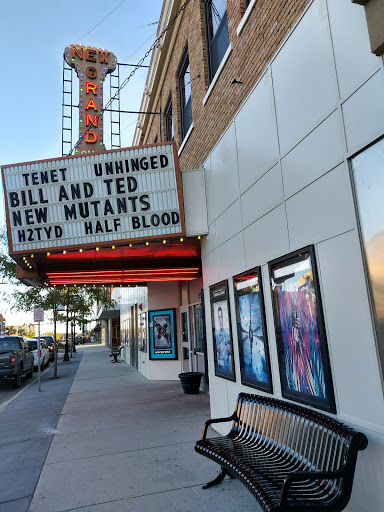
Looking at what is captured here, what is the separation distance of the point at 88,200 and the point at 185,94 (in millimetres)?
5222

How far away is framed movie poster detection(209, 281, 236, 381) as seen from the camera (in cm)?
648

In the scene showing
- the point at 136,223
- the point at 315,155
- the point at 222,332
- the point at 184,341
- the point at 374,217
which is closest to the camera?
the point at 374,217

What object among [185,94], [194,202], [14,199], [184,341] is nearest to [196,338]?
[184,341]

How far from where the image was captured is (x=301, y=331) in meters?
4.26

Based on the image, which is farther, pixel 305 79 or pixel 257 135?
pixel 257 135

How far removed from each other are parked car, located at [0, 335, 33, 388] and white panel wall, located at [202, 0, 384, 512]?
1111 cm

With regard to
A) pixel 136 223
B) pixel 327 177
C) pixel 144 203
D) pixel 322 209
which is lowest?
pixel 322 209

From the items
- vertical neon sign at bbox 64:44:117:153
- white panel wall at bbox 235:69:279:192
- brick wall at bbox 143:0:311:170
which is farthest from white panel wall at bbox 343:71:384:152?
vertical neon sign at bbox 64:44:117:153

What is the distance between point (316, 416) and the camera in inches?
145

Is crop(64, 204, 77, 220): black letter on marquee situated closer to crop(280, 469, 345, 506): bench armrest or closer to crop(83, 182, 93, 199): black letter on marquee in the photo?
crop(83, 182, 93, 199): black letter on marquee

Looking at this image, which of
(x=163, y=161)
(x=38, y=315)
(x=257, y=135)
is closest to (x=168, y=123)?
(x=163, y=161)

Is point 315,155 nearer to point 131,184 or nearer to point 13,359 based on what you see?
point 131,184

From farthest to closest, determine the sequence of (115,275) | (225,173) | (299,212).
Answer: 1. (115,275)
2. (225,173)
3. (299,212)

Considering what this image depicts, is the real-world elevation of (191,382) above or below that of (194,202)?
below
